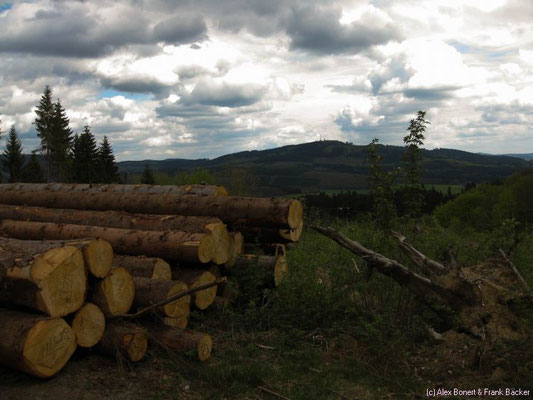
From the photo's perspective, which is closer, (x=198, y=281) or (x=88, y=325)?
(x=88, y=325)

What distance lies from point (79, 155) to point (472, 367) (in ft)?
152

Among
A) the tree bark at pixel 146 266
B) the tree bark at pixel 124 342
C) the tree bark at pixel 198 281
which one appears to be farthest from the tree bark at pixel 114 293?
the tree bark at pixel 198 281

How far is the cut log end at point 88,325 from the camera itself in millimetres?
5230

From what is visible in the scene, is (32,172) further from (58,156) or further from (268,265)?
(268,265)

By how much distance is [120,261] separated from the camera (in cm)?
696

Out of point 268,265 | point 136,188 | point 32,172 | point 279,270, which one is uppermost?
point 32,172

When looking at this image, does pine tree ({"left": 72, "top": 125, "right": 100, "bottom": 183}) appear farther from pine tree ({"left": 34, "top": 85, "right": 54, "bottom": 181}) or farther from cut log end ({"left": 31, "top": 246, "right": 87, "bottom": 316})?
cut log end ({"left": 31, "top": 246, "right": 87, "bottom": 316})

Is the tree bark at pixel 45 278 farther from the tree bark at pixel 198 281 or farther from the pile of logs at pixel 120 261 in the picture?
the tree bark at pixel 198 281

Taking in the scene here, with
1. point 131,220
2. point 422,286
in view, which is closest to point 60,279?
point 131,220

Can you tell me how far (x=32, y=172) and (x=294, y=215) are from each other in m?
49.2

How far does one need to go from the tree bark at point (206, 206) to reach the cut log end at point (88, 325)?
123 inches

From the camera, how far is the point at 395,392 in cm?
508

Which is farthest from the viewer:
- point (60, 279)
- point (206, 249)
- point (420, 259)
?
point (420, 259)

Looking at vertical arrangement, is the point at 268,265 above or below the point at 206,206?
below
